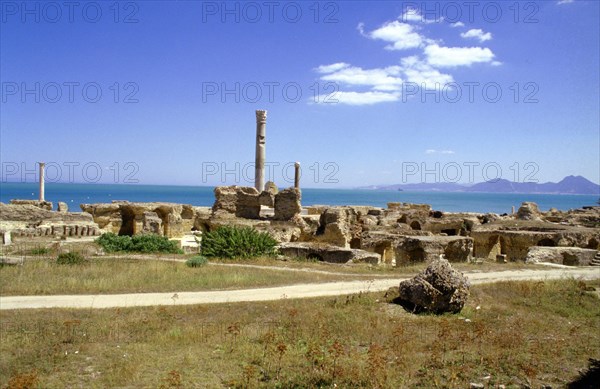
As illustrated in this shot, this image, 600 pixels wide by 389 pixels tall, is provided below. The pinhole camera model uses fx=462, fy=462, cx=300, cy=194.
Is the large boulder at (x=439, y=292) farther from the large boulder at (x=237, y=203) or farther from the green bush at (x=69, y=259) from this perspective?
the large boulder at (x=237, y=203)

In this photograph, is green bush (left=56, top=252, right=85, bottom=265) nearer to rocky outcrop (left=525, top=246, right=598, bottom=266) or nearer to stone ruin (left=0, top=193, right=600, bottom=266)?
stone ruin (left=0, top=193, right=600, bottom=266)

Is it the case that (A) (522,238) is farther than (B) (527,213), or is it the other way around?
(B) (527,213)

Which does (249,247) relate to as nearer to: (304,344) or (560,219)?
(304,344)

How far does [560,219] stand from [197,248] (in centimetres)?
2948

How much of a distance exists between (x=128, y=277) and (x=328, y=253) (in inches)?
338

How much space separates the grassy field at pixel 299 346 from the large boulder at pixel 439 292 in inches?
17.6

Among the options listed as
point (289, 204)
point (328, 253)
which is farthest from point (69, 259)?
point (289, 204)

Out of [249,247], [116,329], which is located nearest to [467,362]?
[116,329]

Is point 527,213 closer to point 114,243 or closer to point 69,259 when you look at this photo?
point 114,243

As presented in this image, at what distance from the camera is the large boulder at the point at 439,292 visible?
441 inches

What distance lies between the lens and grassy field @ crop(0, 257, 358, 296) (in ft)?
41.0

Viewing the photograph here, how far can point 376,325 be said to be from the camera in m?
9.89

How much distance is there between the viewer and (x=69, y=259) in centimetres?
1580

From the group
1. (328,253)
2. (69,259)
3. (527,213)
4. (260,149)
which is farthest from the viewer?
(260,149)
